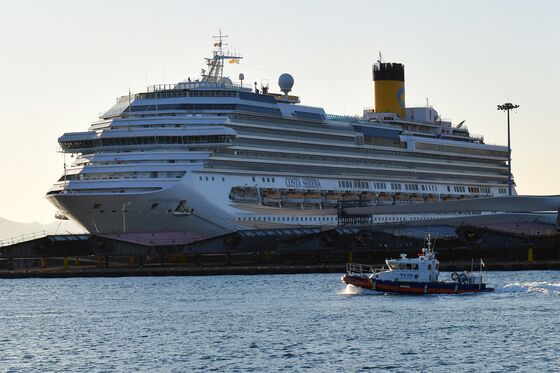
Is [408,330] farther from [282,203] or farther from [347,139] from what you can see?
[347,139]

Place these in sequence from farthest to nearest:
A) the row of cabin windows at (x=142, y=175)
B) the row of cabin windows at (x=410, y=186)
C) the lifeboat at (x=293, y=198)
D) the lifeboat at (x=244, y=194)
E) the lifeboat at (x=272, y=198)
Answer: the row of cabin windows at (x=410, y=186) < the lifeboat at (x=293, y=198) < the lifeboat at (x=272, y=198) < the lifeboat at (x=244, y=194) < the row of cabin windows at (x=142, y=175)

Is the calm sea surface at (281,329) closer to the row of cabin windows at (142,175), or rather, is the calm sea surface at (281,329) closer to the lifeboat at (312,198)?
the row of cabin windows at (142,175)

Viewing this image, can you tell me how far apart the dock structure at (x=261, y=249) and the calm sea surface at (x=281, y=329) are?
2263 centimetres

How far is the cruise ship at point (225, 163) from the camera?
447ft

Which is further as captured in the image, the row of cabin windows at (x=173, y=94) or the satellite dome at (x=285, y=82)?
the satellite dome at (x=285, y=82)

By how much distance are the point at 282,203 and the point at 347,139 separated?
16.4 meters

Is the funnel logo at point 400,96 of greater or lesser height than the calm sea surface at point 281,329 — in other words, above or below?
above

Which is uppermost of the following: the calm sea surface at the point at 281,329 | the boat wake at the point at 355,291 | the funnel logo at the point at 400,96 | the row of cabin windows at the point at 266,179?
the funnel logo at the point at 400,96

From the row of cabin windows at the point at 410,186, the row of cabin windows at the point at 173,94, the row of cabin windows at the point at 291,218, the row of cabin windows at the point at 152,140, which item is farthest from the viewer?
the row of cabin windows at the point at 410,186

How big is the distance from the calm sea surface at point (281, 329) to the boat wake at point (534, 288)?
13 cm

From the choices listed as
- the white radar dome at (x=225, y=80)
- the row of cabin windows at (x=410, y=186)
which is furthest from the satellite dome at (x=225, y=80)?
the row of cabin windows at (x=410, y=186)

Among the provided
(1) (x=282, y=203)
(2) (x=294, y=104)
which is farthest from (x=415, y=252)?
(2) (x=294, y=104)

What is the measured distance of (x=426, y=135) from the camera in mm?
182500

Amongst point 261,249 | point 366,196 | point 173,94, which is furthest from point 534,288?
point 366,196
